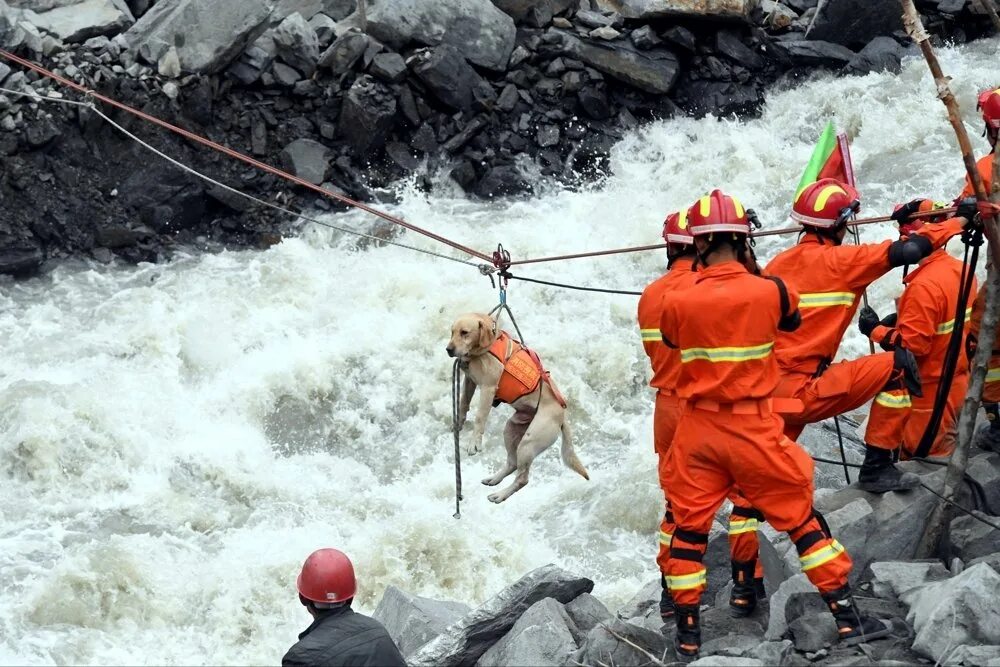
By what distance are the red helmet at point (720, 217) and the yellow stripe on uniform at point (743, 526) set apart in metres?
1.58

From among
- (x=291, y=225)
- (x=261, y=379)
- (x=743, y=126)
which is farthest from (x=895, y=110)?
(x=261, y=379)

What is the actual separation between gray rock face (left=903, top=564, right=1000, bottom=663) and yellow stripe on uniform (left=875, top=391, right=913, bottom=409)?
1568 millimetres

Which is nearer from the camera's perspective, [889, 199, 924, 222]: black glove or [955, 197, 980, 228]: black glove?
[955, 197, 980, 228]: black glove

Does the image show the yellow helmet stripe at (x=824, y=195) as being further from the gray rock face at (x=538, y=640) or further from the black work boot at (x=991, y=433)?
the gray rock face at (x=538, y=640)

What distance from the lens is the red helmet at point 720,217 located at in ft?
18.6

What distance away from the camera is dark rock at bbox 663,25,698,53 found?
15797 mm

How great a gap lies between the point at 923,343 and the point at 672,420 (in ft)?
5.29

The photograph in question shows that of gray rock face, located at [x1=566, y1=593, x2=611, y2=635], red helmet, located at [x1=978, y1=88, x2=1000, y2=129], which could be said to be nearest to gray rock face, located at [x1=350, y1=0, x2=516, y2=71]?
red helmet, located at [x1=978, y1=88, x2=1000, y2=129]

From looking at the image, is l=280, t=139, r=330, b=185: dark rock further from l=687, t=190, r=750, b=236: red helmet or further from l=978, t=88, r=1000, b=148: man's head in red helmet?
l=687, t=190, r=750, b=236: red helmet

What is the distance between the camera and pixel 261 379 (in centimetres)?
1194

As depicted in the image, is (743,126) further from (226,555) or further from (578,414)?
(226,555)

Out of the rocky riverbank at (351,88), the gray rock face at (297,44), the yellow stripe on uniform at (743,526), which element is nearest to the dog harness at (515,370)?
the yellow stripe on uniform at (743,526)

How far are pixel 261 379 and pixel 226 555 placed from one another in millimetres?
2503

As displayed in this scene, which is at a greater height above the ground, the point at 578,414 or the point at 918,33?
the point at 918,33
